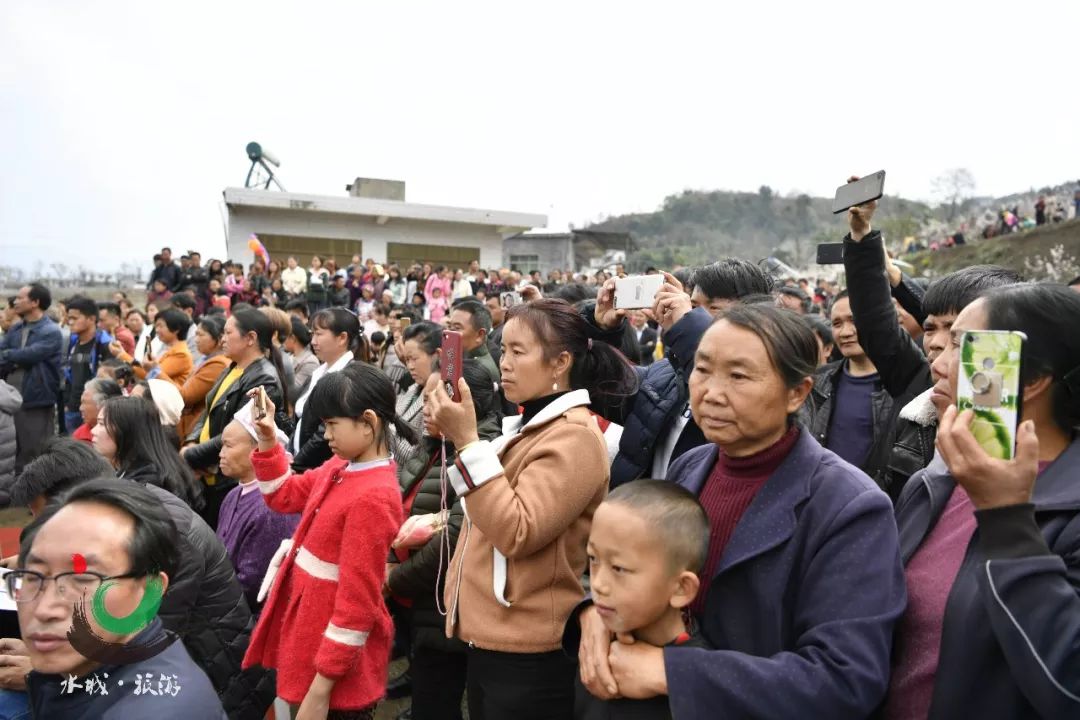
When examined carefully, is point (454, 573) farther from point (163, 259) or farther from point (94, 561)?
point (163, 259)

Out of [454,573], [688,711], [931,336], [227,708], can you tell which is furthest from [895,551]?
[227,708]

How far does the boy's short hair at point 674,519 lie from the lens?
4.78 feet

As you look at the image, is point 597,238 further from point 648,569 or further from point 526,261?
point 648,569

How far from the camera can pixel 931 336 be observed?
229cm

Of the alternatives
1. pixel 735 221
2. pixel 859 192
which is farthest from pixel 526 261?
pixel 735 221

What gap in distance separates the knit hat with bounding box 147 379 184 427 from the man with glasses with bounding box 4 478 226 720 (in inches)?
120

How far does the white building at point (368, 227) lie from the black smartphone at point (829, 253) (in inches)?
653

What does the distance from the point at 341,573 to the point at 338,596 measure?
7cm

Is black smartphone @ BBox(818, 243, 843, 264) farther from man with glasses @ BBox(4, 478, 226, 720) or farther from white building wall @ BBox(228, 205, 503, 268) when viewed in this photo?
white building wall @ BBox(228, 205, 503, 268)

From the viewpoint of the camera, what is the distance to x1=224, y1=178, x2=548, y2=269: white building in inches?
709

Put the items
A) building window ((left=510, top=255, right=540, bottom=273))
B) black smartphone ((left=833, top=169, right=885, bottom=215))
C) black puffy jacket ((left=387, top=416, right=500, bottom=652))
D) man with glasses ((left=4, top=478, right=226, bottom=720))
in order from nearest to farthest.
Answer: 1. man with glasses ((left=4, top=478, right=226, bottom=720))
2. black smartphone ((left=833, top=169, right=885, bottom=215))
3. black puffy jacket ((left=387, top=416, right=500, bottom=652))
4. building window ((left=510, top=255, right=540, bottom=273))

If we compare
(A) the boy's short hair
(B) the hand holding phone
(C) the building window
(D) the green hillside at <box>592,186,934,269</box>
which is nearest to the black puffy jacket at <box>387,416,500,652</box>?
(B) the hand holding phone

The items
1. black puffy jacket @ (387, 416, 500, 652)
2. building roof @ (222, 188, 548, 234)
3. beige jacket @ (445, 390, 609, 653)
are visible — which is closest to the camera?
beige jacket @ (445, 390, 609, 653)

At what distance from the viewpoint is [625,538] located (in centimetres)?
147
